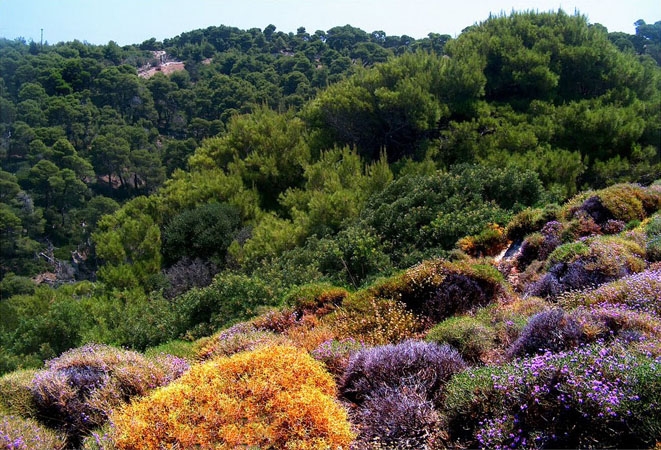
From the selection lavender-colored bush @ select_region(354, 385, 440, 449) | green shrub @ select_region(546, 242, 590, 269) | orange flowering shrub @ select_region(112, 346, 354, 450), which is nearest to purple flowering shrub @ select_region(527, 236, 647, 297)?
green shrub @ select_region(546, 242, 590, 269)

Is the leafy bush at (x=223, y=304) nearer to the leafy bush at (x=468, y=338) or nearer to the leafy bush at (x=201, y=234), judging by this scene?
the leafy bush at (x=468, y=338)

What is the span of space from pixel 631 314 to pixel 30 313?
1903cm

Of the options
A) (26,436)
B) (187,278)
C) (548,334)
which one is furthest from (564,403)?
(187,278)

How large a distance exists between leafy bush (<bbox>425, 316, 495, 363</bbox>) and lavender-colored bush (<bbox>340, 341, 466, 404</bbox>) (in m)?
0.41

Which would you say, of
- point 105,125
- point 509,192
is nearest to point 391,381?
point 509,192

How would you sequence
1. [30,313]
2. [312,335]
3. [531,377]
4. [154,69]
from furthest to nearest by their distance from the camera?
[154,69] → [30,313] → [312,335] → [531,377]

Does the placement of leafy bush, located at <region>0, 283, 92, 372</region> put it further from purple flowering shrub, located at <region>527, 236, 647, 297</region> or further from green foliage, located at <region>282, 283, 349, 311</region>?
purple flowering shrub, located at <region>527, 236, 647, 297</region>

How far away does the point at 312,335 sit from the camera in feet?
18.0

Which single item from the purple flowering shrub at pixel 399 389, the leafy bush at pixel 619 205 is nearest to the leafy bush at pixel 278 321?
the purple flowering shrub at pixel 399 389

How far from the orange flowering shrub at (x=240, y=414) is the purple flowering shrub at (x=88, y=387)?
1.43 ft

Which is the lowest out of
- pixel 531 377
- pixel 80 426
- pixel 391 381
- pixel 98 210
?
pixel 98 210

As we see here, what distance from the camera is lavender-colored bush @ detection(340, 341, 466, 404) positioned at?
3785mm

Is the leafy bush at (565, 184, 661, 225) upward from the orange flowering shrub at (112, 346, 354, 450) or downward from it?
upward

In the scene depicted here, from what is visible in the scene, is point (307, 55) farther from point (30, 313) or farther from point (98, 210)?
point (30, 313)
